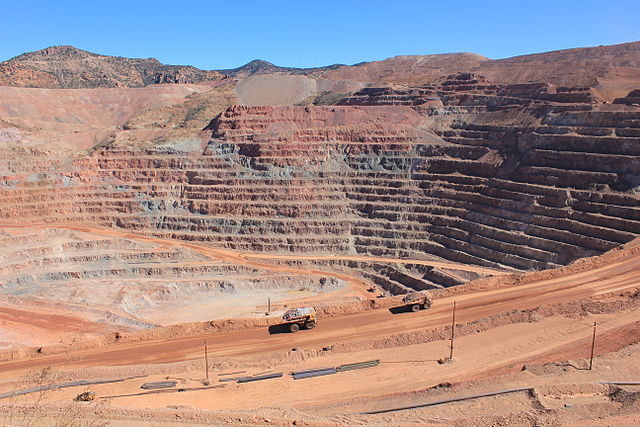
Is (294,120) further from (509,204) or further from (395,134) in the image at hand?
(509,204)

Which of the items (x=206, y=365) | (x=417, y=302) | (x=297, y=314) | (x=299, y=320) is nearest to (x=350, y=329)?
(x=299, y=320)

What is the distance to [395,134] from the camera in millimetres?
66250

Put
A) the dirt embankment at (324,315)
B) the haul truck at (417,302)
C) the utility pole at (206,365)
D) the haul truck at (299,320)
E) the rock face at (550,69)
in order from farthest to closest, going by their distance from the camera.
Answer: the rock face at (550,69), the haul truck at (417,302), the haul truck at (299,320), the dirt embankment at (324,315), the utility pole at (206,365)

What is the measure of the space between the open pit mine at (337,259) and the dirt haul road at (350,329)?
135mm

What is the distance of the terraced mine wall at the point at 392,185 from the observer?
45719mm

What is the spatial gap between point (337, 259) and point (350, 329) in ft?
88.5

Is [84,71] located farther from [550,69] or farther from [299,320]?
[299,320]

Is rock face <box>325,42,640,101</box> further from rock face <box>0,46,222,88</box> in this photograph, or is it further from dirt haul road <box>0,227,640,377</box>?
rock face <box>0,46,222,88</box>

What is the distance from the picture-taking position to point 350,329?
24.6 meters

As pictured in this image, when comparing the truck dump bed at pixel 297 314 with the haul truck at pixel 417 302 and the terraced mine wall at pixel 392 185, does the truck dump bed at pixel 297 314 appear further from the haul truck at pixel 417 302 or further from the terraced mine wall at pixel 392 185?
the terraced mine wall at pixel 392 185

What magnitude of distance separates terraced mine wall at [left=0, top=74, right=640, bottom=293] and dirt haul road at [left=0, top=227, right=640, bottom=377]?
14.4 m

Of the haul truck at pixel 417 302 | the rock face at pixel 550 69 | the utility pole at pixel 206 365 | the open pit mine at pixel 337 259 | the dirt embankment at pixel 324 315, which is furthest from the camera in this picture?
the rock face at pixel 550 69

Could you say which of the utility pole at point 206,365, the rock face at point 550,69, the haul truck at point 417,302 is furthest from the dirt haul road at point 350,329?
the rock face at point 550,69

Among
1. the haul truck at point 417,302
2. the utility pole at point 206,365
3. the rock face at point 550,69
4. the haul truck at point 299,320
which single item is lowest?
the utility pole at point 206,365
